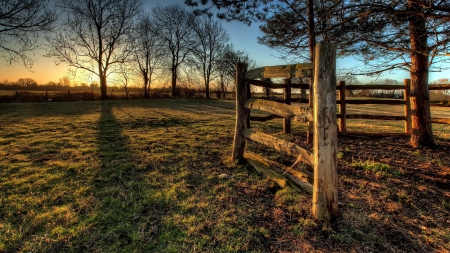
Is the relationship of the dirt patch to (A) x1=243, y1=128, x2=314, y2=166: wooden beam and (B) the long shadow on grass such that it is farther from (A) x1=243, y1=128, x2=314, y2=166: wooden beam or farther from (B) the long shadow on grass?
(B) the long shadow on grass

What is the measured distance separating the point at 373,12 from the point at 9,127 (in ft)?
38.7

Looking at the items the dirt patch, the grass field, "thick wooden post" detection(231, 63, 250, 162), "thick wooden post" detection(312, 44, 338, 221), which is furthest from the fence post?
"thick wooden post" detection(312, 44, 338, 221)

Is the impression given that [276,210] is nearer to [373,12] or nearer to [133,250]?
[133,250]

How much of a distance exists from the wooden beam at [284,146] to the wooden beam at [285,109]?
0.43 m

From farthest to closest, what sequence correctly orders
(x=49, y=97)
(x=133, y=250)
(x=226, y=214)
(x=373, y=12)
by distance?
1. (x=49, y=97)
2. (x=373, y=12)
3. (x=226, y=214)
4. (x=133, y=250)

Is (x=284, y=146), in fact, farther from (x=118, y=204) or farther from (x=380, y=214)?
(x=118, y=204)

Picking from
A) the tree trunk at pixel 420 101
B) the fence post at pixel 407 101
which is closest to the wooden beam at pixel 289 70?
the tree trunk at pixel 420 101

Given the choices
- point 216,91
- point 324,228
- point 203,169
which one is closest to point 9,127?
point 203,169

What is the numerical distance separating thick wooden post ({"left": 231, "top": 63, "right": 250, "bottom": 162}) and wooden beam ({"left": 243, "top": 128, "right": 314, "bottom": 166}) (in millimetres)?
163

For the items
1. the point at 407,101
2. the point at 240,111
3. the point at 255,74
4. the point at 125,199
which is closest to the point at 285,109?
the point at 255,74

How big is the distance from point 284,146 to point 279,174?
56 cm

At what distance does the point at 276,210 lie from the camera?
2854mm

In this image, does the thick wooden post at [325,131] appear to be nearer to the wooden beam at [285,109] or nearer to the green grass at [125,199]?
the wooden beam at [285,109]

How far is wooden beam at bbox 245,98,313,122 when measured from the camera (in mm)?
2877
